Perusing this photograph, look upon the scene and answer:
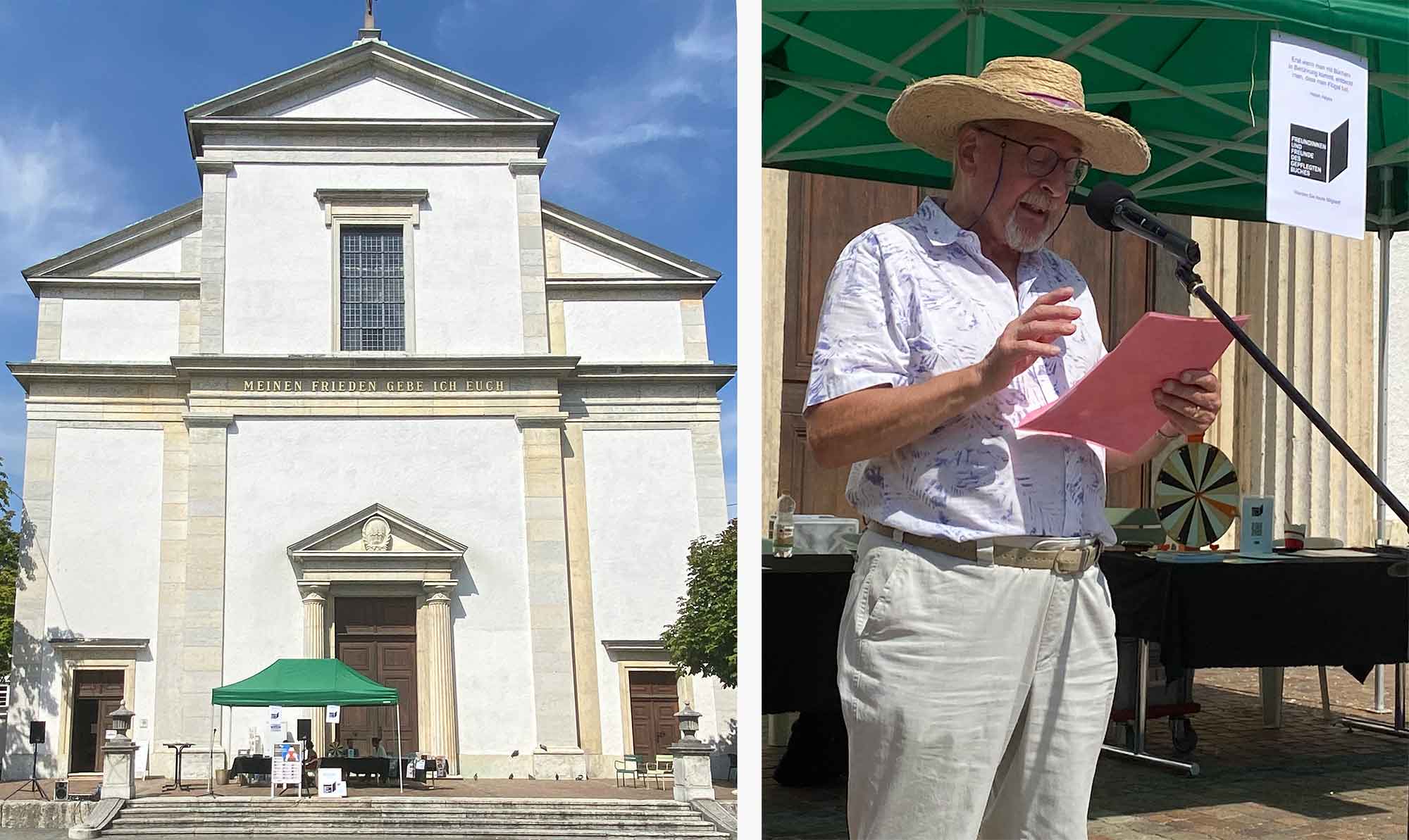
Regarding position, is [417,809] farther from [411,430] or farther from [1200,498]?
[1200,498]

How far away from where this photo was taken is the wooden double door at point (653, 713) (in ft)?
28.7

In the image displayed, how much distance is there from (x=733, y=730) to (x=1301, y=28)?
6.30 meters

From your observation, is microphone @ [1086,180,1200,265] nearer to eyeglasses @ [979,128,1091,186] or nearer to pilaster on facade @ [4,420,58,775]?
eyeglasses @ [979,128,1091,186]

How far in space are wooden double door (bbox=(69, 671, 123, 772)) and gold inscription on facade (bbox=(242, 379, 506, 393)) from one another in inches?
91.1

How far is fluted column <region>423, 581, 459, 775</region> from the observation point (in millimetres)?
8945

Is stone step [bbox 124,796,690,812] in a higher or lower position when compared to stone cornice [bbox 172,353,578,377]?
lower

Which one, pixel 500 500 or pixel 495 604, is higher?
pixel 500 500

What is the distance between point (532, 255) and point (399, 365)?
49.4 inches

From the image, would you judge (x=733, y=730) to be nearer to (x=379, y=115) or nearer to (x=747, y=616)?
(x=379, y=115)

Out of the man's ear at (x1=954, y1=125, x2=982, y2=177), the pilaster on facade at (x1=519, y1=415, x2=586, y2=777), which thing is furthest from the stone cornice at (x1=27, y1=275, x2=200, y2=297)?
the man's ear at (x1=954, y1=125, x2=982, y2=177)

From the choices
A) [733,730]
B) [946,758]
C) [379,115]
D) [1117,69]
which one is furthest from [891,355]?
[379,115]

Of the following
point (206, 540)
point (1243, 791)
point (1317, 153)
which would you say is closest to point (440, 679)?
point (206, 540)

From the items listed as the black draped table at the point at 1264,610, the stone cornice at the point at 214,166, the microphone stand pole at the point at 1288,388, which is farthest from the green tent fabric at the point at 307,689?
the microphone stand pole at the point at 1288,388

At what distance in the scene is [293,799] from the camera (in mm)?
8086
